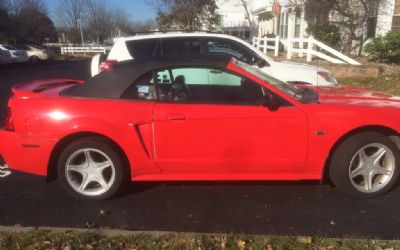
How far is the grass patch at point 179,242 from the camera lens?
10.4ft

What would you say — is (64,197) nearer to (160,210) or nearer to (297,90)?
(160,210)

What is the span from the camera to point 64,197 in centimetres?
439

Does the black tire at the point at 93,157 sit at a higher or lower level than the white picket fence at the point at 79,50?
higher

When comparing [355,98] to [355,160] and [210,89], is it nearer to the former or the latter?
[355,160]

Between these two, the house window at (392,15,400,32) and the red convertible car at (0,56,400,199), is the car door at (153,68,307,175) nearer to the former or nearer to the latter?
the red convertible car at (0,56,400,199)

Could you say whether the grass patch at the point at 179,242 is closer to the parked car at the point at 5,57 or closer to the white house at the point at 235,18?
the parked car at the point at 5,57

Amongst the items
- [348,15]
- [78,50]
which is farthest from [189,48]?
[78,50]

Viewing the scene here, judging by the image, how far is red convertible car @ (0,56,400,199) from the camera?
13.2ft

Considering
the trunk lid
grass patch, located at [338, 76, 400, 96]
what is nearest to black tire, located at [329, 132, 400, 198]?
the trunk lid

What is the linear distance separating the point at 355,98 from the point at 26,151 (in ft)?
11.6

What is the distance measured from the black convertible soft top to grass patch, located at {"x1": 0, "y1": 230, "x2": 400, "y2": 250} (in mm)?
1497

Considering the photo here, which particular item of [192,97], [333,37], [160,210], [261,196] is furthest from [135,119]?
[333,37]

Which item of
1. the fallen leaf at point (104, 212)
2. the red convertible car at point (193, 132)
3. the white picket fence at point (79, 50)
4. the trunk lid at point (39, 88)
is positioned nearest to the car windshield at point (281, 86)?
the red convertible car at point (193, 132)

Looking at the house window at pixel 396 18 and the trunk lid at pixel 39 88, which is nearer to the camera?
the trunk lid at pixel 39 88
